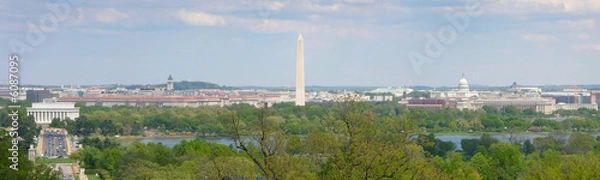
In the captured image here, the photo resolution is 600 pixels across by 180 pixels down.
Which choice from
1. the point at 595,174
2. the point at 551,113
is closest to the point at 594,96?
the point at 551,113

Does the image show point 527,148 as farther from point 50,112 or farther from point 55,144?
point 50,112

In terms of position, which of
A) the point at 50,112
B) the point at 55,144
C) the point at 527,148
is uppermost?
the point at 50,112

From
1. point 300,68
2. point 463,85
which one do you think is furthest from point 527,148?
point 463,85

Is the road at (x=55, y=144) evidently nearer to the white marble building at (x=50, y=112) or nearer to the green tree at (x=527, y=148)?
the green tree at (x=527, y=148)

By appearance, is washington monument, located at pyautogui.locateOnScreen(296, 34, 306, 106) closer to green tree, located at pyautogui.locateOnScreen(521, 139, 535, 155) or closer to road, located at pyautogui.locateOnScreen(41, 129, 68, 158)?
road, located at pyautogui.locateOnScreen(41, 129, 68, 158)

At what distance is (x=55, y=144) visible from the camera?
5553 centimetres

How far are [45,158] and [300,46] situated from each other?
4964cm

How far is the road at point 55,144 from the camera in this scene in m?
47.9

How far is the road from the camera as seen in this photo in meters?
47.9

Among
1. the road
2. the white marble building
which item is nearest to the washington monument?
the white marble building

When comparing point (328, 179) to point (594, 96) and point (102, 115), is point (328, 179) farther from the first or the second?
point (594, 96)

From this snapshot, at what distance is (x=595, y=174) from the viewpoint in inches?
906

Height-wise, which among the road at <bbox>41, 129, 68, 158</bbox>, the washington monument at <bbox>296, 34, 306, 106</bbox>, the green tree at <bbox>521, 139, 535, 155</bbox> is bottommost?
the road at <bbox>41, 129, 68, 158</bbox>

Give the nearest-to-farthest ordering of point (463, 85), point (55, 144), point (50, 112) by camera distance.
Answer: point (55, 144)
point (50, 112)
point (463, 85)
